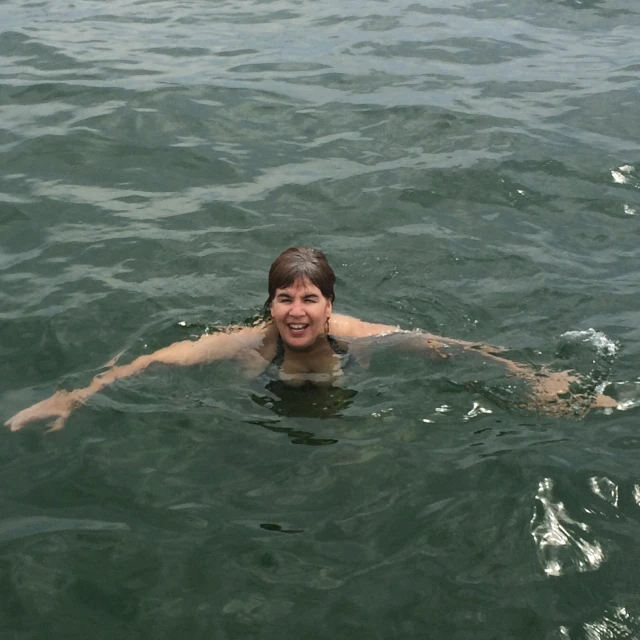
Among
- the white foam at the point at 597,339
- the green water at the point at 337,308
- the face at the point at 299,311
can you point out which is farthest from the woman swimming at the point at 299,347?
the white foam at the point at 597,339

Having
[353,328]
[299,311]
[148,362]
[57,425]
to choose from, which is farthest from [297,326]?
[57,425]

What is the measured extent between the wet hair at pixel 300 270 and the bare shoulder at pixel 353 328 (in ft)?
1.66

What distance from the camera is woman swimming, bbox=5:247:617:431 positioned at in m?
6.41

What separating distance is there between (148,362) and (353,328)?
1.51m

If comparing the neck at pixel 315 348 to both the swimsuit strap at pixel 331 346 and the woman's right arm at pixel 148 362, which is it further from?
the woman's right arm at pixel 148 362

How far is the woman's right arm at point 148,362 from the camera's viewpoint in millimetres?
6195

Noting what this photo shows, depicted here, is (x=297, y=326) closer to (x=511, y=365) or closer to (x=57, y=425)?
(x=511, y=365)

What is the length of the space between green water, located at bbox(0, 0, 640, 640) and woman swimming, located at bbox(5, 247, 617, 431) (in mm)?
139

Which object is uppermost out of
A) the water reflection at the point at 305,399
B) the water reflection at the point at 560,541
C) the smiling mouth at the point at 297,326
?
the smiling mouth at the point at 297,326

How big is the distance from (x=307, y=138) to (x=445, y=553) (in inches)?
268

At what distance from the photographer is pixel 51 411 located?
6.23 meters

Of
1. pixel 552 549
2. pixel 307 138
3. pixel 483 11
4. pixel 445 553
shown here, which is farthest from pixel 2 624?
A: pixel 483 11

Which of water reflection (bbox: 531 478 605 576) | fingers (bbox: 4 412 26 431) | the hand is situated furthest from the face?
water reflection (bbox: 531 478 605 576)

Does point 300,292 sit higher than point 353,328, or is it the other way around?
point 300,292
